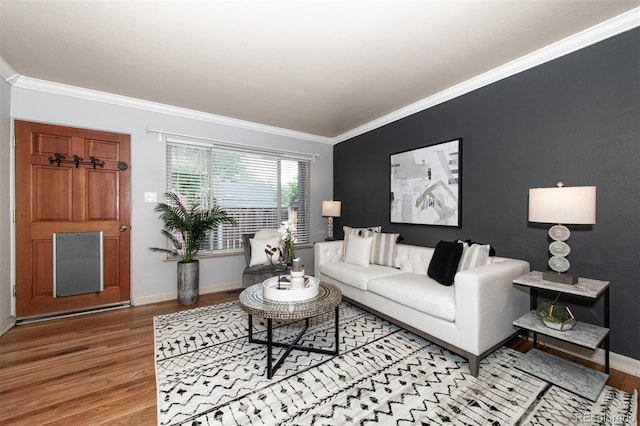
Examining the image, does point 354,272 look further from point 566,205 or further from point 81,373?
point 81,373

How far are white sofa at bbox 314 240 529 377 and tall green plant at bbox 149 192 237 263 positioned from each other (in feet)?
7.02

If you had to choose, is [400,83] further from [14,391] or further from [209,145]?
[14,391]

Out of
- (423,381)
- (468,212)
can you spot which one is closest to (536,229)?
(468,212)

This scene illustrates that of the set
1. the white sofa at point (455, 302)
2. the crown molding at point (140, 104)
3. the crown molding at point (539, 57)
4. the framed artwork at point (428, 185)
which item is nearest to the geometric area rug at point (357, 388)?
the white sofa at point (455, 302)

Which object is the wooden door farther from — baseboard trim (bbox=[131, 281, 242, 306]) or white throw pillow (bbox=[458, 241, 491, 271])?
white throw pillow (bbox=[458, 241, 491, 271])

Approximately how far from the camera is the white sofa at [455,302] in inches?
77.4

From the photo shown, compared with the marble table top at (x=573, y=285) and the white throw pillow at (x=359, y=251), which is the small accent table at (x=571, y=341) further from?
the white throw pillow at (x=359, y=251)

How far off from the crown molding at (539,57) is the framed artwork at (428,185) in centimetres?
56

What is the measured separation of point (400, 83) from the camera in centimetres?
296

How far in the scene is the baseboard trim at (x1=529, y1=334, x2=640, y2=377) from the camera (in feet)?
6.49

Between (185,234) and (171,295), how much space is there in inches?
35.3

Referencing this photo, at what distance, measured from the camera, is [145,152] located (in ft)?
11.6

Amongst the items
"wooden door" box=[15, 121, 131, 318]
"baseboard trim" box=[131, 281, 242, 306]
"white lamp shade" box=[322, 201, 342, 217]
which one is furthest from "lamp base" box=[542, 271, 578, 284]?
"wooden door" box=[15, 121, 131, 318]

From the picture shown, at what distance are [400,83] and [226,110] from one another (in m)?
2.39
